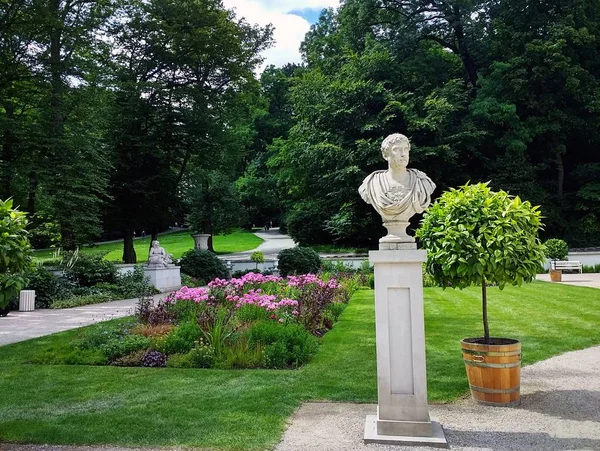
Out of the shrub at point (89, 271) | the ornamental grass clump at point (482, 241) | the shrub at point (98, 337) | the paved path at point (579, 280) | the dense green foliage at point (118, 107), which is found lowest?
the paved path at point (579, 280)

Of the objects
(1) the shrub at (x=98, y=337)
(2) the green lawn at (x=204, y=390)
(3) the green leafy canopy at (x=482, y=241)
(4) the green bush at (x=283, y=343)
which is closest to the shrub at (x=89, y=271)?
(2) the green lawn at (x=204, y=390)

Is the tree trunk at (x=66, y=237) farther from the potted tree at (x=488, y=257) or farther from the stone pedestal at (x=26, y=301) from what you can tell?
the potted tree at (x=488, y=257)

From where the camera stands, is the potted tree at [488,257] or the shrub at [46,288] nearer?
the potted tree at [488,257]

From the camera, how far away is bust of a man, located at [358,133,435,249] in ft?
14.1

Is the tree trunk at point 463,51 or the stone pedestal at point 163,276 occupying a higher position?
the tree trunk at point 463,51

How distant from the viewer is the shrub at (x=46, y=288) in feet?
47.9

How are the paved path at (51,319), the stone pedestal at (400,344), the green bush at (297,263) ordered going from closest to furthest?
the stone pedestal at (400,344), the paved path at (51,319), the green bush at (297,263)

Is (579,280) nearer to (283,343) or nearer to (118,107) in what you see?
(283,343)

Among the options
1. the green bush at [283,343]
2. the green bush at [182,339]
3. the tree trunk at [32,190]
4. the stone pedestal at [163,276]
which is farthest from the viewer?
the tree trunk at [32,190]

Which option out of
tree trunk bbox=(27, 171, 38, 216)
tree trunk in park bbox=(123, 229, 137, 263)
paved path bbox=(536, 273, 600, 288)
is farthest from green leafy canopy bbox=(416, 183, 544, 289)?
tree trunk in park bbox=(123, 229, 137, 263)

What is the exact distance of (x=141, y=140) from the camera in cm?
2531

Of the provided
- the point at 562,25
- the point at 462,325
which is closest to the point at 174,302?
the point at 462,325

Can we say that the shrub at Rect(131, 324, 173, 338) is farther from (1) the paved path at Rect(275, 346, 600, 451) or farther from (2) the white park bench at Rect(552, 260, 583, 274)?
(2) the white park bench at Rect(552, 260, 583, 274)

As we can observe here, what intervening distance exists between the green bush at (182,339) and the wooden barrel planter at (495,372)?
411 cm
